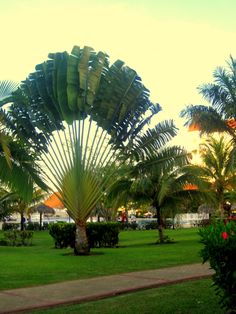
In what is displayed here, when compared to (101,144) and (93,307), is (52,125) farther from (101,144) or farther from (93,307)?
(93,307)

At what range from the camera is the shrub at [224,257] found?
18.8 feet

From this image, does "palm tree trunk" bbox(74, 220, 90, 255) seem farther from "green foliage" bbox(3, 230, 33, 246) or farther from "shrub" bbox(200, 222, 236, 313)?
"shrub" bbox(200, 222, 236, 313)

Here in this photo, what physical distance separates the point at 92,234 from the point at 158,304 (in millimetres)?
14500

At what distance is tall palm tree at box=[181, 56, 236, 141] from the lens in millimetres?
19453

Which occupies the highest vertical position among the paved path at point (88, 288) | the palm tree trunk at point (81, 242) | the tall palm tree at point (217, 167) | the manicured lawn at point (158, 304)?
the tall palm tree at point (217, 167)

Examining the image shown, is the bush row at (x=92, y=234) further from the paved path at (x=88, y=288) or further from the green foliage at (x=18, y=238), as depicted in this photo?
the paved path at (x=88, y=288)

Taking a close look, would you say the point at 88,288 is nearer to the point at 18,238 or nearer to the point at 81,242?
the point at 81,242

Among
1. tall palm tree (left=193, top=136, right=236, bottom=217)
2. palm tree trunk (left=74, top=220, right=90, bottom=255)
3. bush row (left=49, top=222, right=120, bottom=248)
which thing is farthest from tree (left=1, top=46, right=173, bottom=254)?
tall palm tree (left=193, top=136, right=236, bottom=217)

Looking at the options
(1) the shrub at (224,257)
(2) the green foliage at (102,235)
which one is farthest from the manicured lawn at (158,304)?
(2) the green foliage at (102,235)

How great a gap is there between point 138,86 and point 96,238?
783 centimetres

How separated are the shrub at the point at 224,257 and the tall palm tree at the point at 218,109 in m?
14.1

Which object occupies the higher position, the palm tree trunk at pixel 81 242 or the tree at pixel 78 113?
the tree at pixel 78 113

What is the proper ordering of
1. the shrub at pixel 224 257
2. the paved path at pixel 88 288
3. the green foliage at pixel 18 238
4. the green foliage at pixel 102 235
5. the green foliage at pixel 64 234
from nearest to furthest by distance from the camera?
the shrub at pixel 224 257 < the paved path at pixel 88 288 < the green foliage at pixel 64 234 < the green foliage at pixel 102 235 < the green foliage at pixel 18 238

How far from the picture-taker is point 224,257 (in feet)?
19.0
